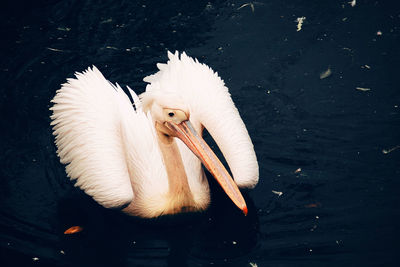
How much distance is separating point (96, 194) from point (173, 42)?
2.56 meters

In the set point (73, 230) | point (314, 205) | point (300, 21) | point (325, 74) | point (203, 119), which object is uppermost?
point (203, 119)

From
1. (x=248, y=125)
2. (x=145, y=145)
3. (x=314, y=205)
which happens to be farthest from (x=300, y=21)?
(x=145, y=145)

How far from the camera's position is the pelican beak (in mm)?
3245

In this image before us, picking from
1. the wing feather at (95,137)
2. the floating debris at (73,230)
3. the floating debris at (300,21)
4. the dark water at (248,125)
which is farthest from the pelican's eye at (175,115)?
the floating debris at (300,21)

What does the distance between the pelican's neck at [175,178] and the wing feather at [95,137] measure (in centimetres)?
31

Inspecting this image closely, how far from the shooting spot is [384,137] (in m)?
4.41

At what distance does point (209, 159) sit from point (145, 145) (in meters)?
0.76

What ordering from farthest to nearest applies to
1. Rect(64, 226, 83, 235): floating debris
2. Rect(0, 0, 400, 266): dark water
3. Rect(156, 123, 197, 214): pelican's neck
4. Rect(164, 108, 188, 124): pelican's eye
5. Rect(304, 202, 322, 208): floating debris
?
Rect(304, 202, 322, 208): floating debris
Rect(64, 226, 83, 235): floating debris
Rect(0, 0, 400, 266): dark water
Rect(156, 123, 197, 214): pelican's neck
Rect(164, 108, 188, 124): pelican's eye

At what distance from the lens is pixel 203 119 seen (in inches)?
157

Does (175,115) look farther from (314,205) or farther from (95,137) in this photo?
(314,205)

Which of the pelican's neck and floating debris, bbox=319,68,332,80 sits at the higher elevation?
the pelican's neck

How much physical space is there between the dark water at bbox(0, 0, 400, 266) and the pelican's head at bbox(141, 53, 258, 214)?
438 millimetres

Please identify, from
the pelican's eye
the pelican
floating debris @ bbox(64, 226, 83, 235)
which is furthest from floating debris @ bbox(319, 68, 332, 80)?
floating debris @ bbox(64, 226, 83, 235)

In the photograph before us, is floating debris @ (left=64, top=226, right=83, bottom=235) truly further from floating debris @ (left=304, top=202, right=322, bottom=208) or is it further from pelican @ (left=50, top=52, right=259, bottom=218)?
floating debris @ (left=304, top=202, right=322, bottom=208)
